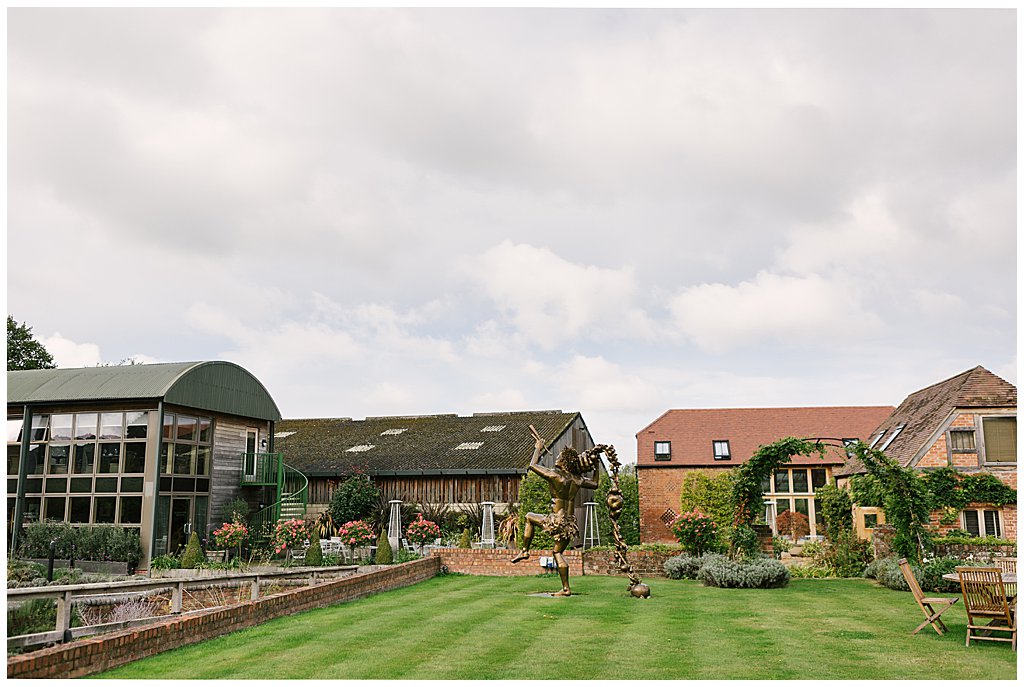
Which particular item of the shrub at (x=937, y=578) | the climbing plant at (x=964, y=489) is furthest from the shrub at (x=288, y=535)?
the climbing plant at (x=964, y=489)

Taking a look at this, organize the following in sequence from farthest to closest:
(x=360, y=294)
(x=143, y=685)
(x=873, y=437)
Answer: (x=873, y=437)
(x=360, y=294)
(x=143, y=685)

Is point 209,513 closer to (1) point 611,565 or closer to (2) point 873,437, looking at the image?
(1) point 611,565

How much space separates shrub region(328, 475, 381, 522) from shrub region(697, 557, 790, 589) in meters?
12.1

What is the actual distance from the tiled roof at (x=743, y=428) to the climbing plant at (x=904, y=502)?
15957 millimetres

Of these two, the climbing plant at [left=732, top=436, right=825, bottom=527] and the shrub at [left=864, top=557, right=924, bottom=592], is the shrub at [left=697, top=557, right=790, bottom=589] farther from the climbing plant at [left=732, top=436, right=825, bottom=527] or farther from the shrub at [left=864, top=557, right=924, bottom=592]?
the shrub at [left=864, top=557, right=924, bottom=592]

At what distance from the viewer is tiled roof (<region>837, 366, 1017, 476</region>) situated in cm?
2211

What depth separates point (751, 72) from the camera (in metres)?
12.4

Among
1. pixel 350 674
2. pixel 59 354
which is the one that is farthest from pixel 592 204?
pixel 59 354

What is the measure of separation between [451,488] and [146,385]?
10358 mm

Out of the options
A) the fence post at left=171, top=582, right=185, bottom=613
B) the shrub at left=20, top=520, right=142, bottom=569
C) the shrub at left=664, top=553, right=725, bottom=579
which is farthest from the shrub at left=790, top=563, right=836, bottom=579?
the shrub at left=20, top=520, right=142, bottom=569

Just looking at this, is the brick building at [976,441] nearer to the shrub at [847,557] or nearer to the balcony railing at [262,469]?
the shrub at [847,557]

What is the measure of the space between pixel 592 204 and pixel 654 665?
11.5 meters

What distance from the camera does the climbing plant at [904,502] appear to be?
59.2ft

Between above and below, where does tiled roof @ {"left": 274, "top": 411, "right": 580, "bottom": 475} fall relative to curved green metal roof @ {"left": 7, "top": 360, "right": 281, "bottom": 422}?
below
